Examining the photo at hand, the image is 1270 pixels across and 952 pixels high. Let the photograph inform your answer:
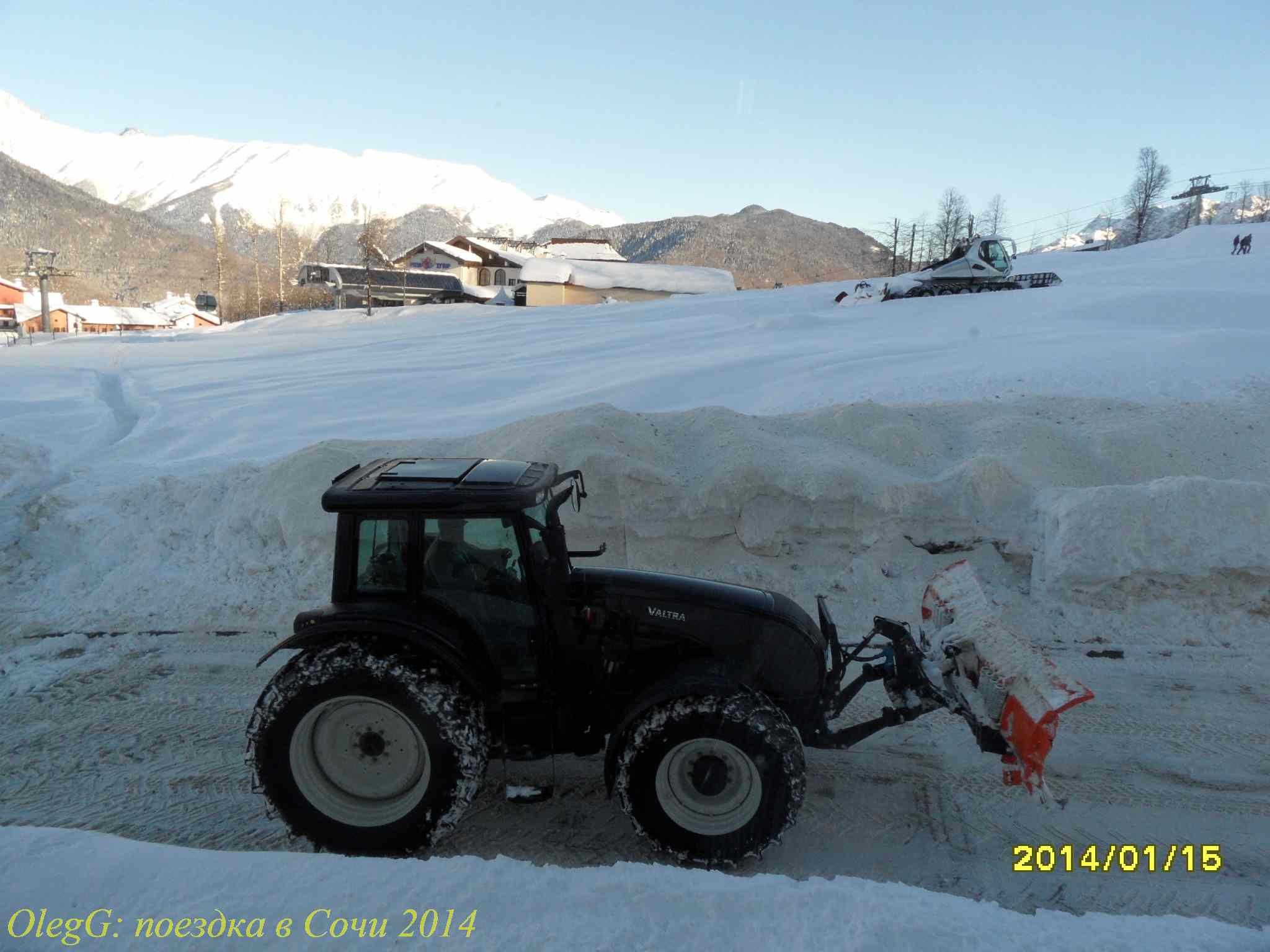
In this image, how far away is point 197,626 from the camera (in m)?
6.41

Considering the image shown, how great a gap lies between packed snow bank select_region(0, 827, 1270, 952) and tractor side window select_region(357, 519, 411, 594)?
1358 mm

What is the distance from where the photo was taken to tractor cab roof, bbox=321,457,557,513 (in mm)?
3875

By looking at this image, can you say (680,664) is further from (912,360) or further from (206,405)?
(206,405)

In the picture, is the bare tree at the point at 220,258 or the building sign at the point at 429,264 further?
the bare tree at the point at 220,258

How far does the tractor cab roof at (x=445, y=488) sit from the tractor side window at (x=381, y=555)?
0.13 metres

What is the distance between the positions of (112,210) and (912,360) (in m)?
186

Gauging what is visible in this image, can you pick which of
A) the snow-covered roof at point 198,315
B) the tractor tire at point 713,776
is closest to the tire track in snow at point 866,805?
the tractor tire at point 713,776

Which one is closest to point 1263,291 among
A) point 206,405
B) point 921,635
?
point 921,635

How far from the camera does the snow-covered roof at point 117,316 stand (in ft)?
241

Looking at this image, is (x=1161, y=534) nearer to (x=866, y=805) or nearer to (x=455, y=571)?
(x=866, y=805)

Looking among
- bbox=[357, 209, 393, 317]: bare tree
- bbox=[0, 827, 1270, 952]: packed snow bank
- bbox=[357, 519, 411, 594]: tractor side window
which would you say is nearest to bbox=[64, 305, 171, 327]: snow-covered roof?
bbox=[357, 209, 393, 317]: bare tree

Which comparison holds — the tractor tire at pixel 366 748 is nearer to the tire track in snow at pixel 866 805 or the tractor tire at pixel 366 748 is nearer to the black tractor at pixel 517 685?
the black tractor at pixel 517 685

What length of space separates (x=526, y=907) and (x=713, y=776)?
1241mm

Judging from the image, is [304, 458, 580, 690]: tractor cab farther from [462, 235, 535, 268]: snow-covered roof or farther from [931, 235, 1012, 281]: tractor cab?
[462, 235, 535, 268]: snow-covered roof
